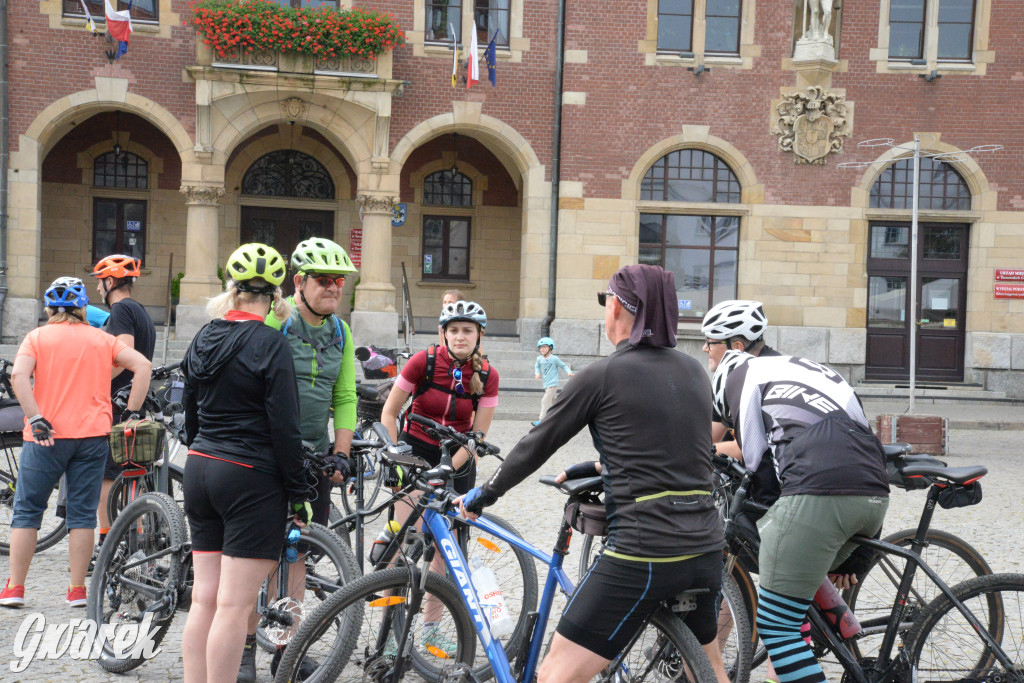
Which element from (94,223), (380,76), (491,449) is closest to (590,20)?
(380,76)

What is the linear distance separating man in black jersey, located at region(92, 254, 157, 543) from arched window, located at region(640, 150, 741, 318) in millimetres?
15529

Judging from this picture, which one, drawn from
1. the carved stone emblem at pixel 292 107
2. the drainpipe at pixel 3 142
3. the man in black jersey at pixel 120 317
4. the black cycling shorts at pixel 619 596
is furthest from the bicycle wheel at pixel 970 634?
the drainpipe at pixel 3 142

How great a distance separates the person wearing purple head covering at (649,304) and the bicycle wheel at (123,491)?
3.90 m

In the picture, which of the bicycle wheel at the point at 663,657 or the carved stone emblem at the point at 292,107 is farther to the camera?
the carved stone emblem at the point at 292,107

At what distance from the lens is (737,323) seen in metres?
4.29

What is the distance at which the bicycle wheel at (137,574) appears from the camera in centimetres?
450

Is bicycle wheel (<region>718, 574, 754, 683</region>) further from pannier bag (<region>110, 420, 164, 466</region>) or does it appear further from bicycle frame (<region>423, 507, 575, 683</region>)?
pannier bag (<region>110, 420, 164, 466</region>)

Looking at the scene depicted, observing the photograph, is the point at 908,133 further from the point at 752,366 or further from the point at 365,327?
the point at 752,366

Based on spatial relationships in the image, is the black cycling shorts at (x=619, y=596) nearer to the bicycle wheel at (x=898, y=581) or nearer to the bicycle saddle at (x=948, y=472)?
the bicycle wheel at (x=898, y=581)

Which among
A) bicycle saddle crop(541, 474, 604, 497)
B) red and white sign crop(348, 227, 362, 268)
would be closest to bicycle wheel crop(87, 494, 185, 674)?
bicycle saddle crop(541, 474, 604, 497)

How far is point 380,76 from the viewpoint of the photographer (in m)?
19.8

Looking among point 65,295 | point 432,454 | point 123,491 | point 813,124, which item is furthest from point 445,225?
point 432,454

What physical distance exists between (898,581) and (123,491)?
436cm

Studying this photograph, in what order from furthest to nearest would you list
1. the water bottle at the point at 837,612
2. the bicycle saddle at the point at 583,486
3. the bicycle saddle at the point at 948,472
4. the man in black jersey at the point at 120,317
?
the man in black jersey at the point at 120,317, the bicycle saddle at the point at 948,472, the water bottle at the point at 837,612, the bicycle saddle at the point at 583,486
